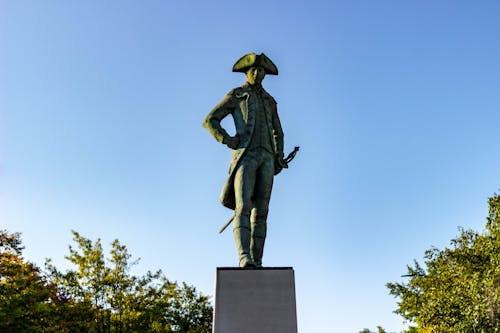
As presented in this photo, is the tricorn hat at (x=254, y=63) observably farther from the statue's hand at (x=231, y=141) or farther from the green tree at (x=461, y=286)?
the green tree at (x=461, y=286)

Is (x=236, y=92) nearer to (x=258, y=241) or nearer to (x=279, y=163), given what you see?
(x=279, y=163)

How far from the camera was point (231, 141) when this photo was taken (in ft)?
24.0

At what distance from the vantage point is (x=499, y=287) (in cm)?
1808

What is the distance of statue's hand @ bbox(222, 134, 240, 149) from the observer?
7.30 m

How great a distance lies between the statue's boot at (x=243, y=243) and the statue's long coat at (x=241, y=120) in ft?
2.13

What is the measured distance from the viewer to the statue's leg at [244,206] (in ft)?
21.9

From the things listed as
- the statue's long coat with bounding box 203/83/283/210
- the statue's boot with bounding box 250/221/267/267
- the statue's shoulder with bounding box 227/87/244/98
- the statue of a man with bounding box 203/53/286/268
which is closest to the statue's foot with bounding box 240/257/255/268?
the statue of a man with bounding box 203/53/286/268

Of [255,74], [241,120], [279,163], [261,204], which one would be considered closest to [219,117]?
[241,120]

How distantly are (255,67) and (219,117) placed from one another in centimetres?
94

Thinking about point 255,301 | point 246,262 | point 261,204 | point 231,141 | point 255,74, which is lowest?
point 255,301

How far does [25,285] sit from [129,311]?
4.94 m

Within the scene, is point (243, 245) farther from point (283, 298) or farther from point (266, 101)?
point (266, 101)

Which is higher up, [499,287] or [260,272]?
[499,287]

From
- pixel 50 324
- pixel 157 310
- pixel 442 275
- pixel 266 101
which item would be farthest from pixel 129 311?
pixel 266 101
